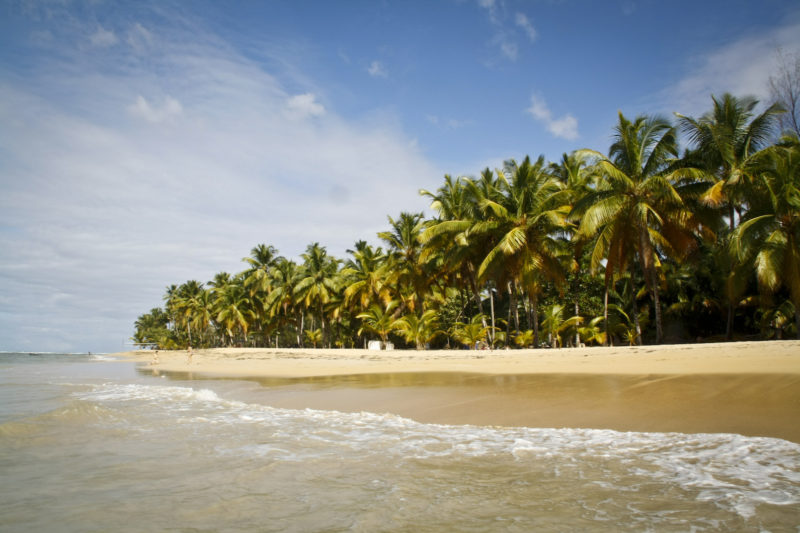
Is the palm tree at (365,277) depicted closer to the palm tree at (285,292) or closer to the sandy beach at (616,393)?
the palm tree at (285,292)

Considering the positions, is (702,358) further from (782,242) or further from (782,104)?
(782,104)

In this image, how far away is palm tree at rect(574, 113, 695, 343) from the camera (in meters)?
16.7

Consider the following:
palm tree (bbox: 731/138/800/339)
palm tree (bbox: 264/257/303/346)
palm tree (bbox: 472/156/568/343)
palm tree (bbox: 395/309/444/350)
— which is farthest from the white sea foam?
palm tree (bbox: 264/257/303/346)

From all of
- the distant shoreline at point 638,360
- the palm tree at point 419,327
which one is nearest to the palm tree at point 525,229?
the distant shoreline at point 638,360

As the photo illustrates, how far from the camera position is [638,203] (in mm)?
16328

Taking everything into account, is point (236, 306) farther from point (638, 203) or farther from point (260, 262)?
point (638, 203)

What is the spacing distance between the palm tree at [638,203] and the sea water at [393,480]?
45.3 feet

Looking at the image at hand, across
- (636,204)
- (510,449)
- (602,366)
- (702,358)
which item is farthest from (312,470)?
(636,204)

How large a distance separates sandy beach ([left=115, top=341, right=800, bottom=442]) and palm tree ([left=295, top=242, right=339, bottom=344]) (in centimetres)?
2387

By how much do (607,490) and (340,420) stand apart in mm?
3948

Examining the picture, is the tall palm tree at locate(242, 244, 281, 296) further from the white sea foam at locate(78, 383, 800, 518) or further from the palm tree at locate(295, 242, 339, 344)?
the white sea foam at locate(78, 383, 800, 518)

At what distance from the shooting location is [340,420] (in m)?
6.23

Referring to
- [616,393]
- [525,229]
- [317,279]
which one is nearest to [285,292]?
[317,279]

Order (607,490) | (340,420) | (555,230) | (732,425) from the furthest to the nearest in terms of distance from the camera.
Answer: (555,230)
(340,420)
(732,425)
(607,490)
